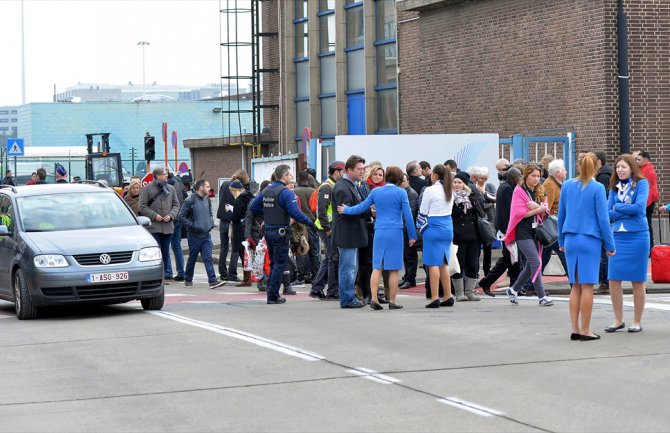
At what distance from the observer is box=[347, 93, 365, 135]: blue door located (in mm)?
37688

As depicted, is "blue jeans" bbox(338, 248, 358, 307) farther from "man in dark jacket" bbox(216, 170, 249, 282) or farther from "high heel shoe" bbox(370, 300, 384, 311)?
"man in dark jacket" bbox(216, 170, 249, 282)

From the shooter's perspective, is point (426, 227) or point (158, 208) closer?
point (426, 227)

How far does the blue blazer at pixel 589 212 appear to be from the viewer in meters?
11.7

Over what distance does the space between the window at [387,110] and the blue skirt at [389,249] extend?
20.9 meters

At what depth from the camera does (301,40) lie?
136 ft

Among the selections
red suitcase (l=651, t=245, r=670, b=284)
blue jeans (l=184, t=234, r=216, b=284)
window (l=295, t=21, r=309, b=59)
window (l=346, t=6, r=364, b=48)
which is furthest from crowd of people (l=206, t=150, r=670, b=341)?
window (l=295, t=21, r=309, b=59)

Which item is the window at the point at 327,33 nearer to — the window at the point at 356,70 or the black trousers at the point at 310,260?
the window at the point at 356,70

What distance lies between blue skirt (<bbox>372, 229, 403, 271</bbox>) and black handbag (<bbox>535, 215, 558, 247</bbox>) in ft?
5.81

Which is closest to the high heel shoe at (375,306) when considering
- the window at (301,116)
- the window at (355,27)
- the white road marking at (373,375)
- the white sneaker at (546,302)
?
the white sneaker at (546,302)

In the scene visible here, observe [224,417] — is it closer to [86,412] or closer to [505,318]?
[86,412]

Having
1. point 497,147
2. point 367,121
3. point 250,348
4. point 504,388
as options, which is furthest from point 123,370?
point 367,121

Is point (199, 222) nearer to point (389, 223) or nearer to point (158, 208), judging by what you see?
point (158, 208)

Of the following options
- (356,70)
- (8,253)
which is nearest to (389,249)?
(8,253)

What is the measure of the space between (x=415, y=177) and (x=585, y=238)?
23.7ft
